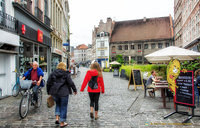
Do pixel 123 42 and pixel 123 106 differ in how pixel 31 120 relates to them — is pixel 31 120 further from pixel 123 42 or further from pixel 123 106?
pixel 123 42

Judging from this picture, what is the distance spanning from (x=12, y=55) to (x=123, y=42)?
44412mm

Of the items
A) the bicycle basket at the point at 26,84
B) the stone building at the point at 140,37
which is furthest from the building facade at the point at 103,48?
the bicycle basket at the point at 26,84

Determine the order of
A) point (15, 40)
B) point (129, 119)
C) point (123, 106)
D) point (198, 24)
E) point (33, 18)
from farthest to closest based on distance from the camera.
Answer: point (198, 24)
point (33, 18)
point (15, 40)
point (123, 106)
point (129, 119)

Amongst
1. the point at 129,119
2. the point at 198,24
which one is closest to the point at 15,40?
the point at 129,119

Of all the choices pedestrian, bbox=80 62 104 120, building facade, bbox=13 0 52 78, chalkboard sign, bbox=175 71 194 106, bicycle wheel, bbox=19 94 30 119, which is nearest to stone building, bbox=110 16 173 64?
building facade, bbox=13 0 52 78

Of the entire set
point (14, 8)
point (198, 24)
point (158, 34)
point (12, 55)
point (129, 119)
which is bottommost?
point (129, 119)

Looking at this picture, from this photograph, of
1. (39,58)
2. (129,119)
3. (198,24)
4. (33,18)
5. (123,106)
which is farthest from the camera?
(198,24)

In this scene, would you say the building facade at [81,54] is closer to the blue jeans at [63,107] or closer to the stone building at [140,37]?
the stone building at [140,37]

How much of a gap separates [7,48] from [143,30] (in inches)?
1879

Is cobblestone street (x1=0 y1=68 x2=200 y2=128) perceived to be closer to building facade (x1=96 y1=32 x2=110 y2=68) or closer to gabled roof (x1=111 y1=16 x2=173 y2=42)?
gabled roof (x1=111 y1=16 x2=173 y2=42)

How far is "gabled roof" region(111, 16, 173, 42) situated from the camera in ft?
164

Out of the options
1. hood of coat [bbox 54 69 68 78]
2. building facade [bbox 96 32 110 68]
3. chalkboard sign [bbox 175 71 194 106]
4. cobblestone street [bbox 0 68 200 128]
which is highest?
building facade [bbox 96 32 110 68]

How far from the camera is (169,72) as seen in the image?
6.15m

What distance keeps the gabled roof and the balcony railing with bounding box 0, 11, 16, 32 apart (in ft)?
146
